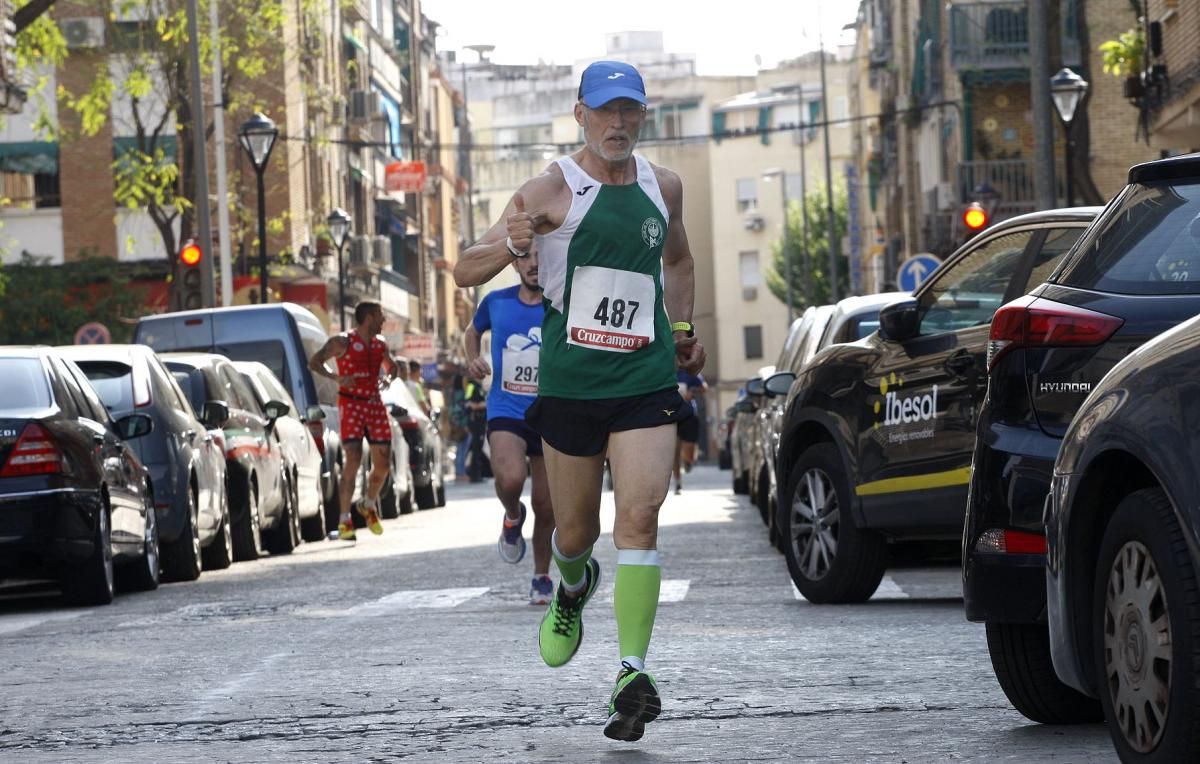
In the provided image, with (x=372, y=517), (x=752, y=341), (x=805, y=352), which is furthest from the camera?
(x=752, y=341)

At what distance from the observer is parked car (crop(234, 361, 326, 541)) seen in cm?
2119

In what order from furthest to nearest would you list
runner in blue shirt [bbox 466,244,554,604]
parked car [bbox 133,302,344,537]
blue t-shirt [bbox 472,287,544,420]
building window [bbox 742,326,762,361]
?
building window [bbox 742,326,762,361], parked car [bbox 133,302,344,537], blue t-shirt [bbox 472,287,544,420], runner in blue shirt [bbox 466,244,554,604]

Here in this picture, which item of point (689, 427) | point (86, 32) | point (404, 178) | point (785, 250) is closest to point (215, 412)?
point (689, 427)

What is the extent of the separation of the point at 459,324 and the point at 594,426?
95.3 metres

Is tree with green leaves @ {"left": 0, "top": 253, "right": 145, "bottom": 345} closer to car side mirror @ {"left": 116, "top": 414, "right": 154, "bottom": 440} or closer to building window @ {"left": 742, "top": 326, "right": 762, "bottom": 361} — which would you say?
car side mirror @ {"left": 116, "top": 414, "right": 154, "bottom": 440}

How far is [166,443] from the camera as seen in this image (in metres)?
16.5

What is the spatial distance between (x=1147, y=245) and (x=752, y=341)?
112m

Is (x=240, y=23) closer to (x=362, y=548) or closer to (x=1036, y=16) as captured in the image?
(x=1036, y=16)

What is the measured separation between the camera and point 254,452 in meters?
19.2

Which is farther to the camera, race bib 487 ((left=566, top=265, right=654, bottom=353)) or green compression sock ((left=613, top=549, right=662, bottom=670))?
race bib 487 ((left=566, top=265, right=654, bottom=353))

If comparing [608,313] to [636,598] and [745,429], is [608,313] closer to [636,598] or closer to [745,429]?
[636,598]

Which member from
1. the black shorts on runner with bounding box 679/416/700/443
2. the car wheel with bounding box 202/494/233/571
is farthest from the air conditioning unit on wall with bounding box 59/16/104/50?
the black shorts on runner with bounding box 679/416/700/443

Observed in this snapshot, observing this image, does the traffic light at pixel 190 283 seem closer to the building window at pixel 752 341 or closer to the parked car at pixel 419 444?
the parked car at pixel 419 444

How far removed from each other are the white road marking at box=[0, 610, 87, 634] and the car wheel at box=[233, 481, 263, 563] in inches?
199
